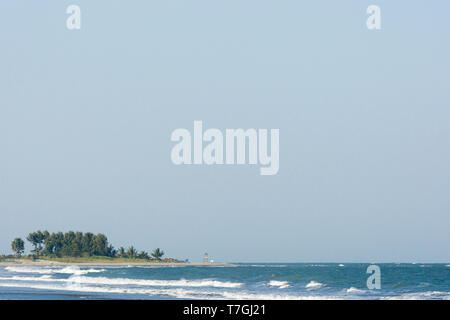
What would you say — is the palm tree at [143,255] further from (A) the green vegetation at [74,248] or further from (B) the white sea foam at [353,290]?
(B) the white sea foam at [353,290]

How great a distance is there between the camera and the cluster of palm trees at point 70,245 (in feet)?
497

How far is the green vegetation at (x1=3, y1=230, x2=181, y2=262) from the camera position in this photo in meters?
150

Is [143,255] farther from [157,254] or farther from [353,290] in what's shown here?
[353,290]

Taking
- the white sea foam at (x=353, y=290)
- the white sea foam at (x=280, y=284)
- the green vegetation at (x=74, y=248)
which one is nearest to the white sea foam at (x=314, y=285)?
the white sea foam at (x=280, y=284)

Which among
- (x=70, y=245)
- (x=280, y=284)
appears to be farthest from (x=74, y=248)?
(x=280, y=284)

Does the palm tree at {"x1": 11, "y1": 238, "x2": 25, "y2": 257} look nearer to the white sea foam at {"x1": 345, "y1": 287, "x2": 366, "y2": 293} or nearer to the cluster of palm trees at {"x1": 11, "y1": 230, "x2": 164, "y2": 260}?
the cluster of palm trees at {"x1": 11, "y1": 230, "x2": 164, "y2": 260}

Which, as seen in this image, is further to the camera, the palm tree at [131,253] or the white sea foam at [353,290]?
the palm tree at [131,253]

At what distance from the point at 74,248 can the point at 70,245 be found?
122 cm

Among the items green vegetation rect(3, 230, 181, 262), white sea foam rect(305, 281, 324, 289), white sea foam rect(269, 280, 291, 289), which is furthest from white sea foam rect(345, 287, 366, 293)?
green vegetation rect(3, 230, 181, 262)

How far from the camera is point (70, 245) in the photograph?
502ft

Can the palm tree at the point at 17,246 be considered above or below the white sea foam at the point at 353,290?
below
